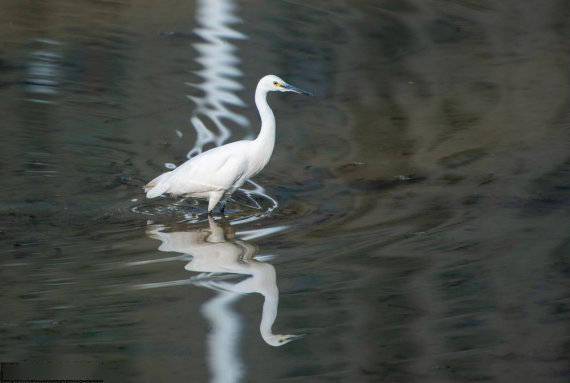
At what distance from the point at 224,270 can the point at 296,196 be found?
193 cm

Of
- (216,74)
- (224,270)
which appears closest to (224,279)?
(224,270)

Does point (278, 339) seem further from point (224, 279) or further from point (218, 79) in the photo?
point (218, 79)

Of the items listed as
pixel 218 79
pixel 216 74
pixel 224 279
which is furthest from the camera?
pixel 216 74

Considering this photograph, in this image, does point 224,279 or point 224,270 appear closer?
point 224,279

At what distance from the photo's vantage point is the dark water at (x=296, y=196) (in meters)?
6.33

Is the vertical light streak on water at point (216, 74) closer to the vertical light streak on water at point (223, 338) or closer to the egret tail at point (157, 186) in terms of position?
the egret tail at point (157, 186)

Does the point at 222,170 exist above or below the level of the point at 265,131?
below

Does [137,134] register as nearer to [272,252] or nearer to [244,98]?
[244,98]

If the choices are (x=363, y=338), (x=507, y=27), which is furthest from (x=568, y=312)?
(x=507, y=27)

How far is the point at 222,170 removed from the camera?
29.9ft

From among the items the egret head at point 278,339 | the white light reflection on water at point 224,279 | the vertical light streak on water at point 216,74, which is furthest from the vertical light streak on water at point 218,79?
the egret head at point 278,339

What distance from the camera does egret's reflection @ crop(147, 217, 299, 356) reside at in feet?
21.8

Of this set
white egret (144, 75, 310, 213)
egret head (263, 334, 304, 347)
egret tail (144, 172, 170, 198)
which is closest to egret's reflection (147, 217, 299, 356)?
egret head (263, 334, 304, 347)

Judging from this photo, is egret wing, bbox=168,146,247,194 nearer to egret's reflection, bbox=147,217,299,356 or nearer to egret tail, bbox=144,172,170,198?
egret tail, bbox=144,172,170,198
